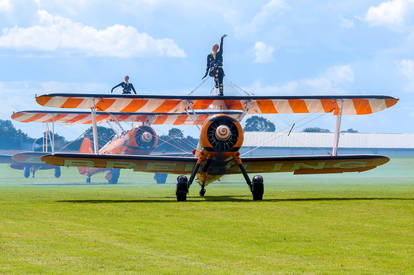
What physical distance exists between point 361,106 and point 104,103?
28.0ft

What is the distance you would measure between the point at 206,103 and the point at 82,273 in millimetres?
15291

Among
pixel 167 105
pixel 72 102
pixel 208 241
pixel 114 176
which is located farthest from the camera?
pixel 114 176

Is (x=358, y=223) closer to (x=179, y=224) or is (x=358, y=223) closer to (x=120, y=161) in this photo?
(x=179, y=224)

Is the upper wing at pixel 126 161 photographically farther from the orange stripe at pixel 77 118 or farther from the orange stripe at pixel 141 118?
the orange stripe at pixel 141 118

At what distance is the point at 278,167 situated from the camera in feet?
70.0

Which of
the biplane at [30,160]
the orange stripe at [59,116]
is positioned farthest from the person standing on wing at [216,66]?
the orange stripe at [59,116]

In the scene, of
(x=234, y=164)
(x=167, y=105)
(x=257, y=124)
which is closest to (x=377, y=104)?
(x=234, y=164)

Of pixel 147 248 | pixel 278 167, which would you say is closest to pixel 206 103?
pixel 278 167

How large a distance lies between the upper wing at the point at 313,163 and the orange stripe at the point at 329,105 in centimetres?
210

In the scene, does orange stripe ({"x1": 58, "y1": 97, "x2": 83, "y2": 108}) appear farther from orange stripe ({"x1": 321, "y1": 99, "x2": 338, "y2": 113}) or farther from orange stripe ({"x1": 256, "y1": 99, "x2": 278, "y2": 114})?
orange stripe ({"x1": 321, "y1": 99, "x2": 338, "y2": 113})

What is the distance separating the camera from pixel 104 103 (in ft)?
69.4

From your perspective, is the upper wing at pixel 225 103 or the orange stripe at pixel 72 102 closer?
the upper wing at pixel 225 103

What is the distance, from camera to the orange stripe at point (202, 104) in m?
21.4

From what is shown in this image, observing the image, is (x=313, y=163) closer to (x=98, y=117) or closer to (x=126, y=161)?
(x=126, y=161)
